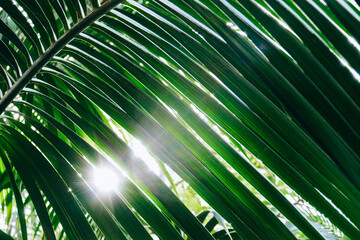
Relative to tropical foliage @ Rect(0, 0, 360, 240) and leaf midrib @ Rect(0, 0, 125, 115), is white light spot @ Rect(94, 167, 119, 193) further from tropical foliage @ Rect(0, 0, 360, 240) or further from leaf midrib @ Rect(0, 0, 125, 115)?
leaf midrib @ Rect(0, 0, 125, 115)

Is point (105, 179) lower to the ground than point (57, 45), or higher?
lower

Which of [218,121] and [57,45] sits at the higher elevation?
[57,45]

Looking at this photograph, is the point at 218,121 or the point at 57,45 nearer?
the point at 218,121

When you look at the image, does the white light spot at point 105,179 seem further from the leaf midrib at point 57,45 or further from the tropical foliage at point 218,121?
the leaf midrib at point 57,45

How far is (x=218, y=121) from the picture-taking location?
0.38 meters

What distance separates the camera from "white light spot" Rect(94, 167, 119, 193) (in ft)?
1.41

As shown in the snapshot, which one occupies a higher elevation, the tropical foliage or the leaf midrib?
the leaf midrib

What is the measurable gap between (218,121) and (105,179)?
7.3 inches

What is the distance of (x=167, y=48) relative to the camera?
43 cm

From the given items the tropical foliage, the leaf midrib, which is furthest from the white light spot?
the leaf midrib

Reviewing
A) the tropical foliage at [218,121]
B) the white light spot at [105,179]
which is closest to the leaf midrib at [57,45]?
A: the tropical foliage at [218,121]

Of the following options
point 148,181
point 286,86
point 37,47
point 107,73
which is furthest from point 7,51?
point 286,86

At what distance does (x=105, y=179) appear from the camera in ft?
1.47

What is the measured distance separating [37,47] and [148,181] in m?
0.29
